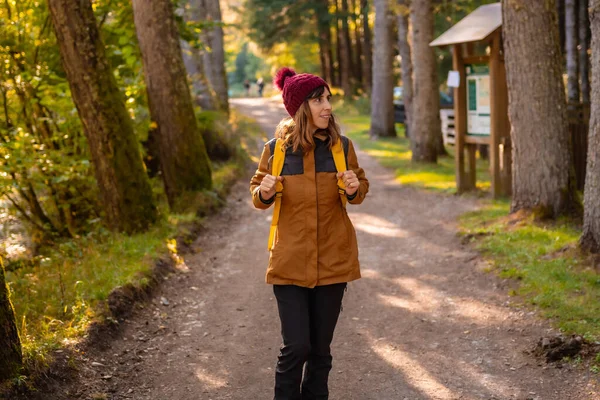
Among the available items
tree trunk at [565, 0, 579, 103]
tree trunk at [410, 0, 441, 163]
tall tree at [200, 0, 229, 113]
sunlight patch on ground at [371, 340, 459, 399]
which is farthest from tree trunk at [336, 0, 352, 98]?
sunlight patch on ground at [371, 340, 459, 399]

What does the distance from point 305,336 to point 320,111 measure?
135 centimetres

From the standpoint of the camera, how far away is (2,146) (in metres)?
8.34

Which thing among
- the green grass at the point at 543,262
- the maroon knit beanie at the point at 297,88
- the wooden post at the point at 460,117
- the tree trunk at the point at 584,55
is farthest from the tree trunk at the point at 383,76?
the maroon knit beanie at the point at 297,88

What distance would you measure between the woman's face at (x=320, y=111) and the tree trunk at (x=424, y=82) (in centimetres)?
1262

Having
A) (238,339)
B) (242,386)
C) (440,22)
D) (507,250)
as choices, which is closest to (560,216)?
(507,250)

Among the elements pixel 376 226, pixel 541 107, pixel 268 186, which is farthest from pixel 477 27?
pixel 268 186

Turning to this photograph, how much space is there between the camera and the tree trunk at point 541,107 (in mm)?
9711

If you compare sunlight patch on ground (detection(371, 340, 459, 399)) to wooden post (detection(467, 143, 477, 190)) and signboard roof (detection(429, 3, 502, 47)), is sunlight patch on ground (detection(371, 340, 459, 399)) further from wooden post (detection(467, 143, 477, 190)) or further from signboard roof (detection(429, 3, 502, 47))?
wooden post (detection(467, 143, 477, 190))

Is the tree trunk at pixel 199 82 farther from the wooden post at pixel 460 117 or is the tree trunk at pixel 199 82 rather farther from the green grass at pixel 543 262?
the green grass at pixel 543 262

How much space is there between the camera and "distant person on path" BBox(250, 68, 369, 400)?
4488 mm

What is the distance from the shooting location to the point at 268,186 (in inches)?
174

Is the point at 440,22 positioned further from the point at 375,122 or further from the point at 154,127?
the point at 154,127

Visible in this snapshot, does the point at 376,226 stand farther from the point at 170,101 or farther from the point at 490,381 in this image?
the point at 490,381

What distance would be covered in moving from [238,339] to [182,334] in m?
0.62
